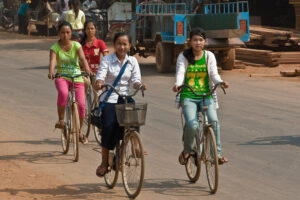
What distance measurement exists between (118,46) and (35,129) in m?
4.45

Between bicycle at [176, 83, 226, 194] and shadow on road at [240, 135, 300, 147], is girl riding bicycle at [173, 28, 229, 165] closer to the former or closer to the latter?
bicycle at [176, 83, 226, 194]

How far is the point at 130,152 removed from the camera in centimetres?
711

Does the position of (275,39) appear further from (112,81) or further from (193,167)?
(112,81)

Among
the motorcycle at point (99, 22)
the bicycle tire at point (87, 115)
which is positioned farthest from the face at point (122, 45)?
the motorcycle at point (99, 22)

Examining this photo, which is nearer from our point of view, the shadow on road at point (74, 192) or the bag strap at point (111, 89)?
the shadow on road at point (74, 192)

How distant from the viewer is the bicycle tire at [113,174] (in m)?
7.41

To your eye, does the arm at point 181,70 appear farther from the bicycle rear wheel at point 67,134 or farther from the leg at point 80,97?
the bicycle rear wheel at point 67,134

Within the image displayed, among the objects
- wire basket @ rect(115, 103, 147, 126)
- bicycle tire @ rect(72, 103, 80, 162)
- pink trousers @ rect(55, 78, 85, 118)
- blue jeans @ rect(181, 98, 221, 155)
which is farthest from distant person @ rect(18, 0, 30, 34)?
wire basket @ rect(115, 103, 147, 126)

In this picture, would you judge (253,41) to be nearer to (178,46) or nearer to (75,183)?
(178,46)

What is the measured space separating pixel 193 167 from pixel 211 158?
24.5 inches

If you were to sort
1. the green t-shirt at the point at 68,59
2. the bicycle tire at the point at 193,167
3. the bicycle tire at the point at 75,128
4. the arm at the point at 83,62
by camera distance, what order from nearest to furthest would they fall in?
the bicycle tire at the point at 193,167
the bicycle tire at the point at 75,128
the arm at the point at 83,62
the green t-shirt at the point at 68,59

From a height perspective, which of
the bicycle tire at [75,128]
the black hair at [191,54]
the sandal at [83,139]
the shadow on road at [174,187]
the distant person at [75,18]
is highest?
the distant person at [75,18]

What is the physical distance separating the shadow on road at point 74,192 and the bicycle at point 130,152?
173 millimetres

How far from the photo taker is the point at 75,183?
7.88 metres
